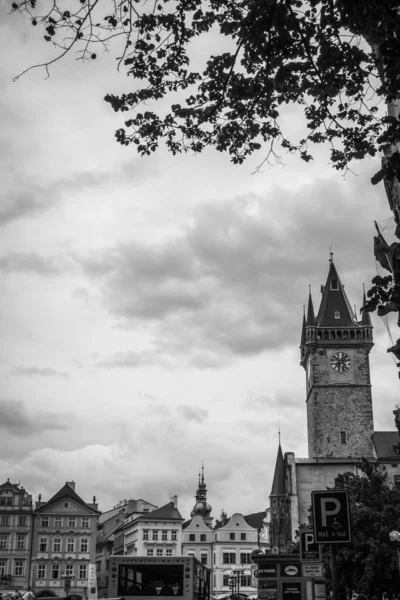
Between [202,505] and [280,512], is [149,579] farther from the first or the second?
[202,505]

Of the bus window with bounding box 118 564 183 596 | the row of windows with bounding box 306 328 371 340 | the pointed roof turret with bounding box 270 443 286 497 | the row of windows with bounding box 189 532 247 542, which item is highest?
the row of windows with bounding box 306 328 371 340

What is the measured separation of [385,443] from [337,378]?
8976 mm

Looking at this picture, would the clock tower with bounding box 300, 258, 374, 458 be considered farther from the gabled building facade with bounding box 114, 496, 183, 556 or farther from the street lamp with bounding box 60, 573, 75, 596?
the street lamp with bounding box 60, 573, 75, 596

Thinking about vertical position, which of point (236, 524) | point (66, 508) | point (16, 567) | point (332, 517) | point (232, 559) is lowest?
point (332, 517)

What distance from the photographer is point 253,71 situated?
10883 mm

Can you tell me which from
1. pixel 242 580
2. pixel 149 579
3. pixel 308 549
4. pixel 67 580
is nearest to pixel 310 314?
pixel 242 580

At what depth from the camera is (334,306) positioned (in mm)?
92688

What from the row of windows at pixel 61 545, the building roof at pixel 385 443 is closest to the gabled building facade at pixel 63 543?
the row of windows at pixel 61 545

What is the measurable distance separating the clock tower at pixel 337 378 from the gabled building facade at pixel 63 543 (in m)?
26.5

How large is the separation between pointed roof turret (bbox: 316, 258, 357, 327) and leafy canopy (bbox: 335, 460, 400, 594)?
47.5 meters

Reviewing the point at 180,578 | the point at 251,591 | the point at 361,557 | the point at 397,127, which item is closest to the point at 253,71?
the point at 397,127

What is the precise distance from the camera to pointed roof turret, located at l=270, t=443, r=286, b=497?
91.6m

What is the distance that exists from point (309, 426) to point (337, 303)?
50.6ft

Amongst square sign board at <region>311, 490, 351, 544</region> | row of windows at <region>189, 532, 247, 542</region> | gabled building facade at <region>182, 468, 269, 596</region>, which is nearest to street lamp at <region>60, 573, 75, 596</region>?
gabled building facade at <region>182, 468, 269, 596</region>
